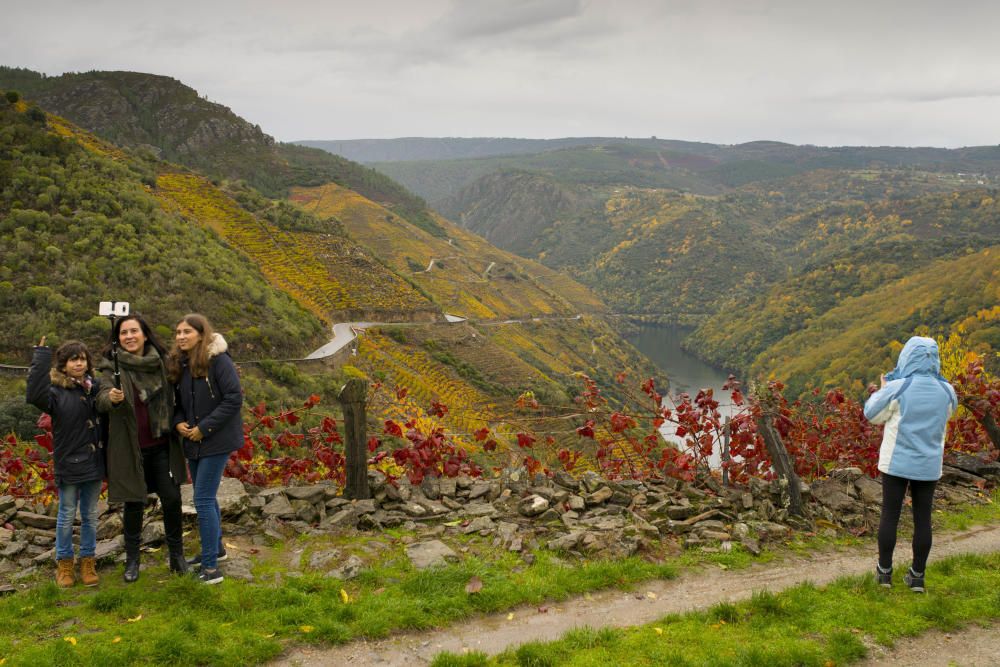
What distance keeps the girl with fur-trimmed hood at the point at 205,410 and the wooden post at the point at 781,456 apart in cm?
532

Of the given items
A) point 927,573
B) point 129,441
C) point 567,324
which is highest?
point 129,441

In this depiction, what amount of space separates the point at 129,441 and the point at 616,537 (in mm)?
4446

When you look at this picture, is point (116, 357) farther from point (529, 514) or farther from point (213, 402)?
point (529, 514)

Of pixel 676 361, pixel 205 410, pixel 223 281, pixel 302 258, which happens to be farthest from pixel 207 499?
pixel 676 361

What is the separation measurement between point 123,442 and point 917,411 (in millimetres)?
6311

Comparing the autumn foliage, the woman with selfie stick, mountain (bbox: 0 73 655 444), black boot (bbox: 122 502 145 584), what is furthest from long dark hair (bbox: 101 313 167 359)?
mountain (bbox: 0 73 655 444)

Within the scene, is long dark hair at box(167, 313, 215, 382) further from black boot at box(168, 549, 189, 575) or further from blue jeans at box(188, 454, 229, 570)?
black boot at box(168, 549, 189, 575)

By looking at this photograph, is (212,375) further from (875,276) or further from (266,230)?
(875,276)

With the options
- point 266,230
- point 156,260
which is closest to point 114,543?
point 156,260

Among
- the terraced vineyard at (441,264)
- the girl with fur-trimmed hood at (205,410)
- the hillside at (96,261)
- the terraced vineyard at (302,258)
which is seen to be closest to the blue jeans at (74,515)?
the girl with fur-trimmed hood at (205,410)

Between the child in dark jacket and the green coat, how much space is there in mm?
175

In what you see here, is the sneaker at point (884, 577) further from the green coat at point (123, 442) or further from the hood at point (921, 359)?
the green coat at point (123, 442)

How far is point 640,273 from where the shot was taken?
17300 cm

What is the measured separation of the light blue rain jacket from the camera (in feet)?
16.5
